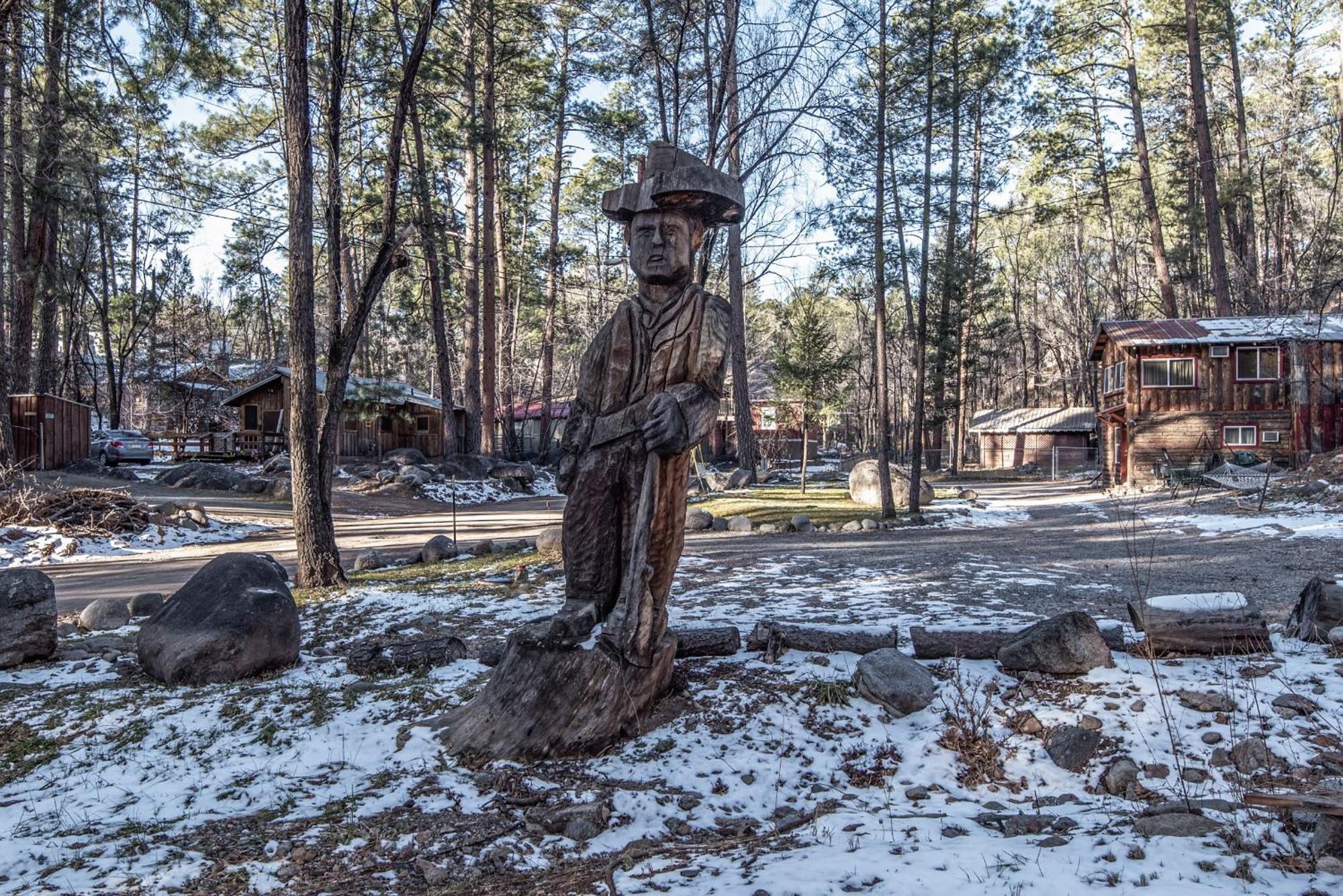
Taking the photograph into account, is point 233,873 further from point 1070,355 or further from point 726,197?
point 1070,355

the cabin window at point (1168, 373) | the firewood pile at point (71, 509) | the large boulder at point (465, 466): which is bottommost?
the firewood pile at point (71, 509)

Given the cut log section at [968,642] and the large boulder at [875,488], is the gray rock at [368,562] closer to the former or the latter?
the cut log section at [968,642]

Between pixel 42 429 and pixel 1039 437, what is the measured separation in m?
43.5

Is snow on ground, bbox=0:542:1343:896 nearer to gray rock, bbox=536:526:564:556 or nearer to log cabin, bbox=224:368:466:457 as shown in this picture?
gray rock, bbox=536:526:564:556

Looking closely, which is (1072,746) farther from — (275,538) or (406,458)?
(406,458)

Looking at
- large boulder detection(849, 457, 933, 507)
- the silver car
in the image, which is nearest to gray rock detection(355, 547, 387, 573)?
large boulder detection(849, 457, 933, 507)

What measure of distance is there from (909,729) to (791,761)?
827 mm

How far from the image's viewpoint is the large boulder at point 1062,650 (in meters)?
5.13

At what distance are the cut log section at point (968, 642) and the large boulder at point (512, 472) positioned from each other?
21211mm

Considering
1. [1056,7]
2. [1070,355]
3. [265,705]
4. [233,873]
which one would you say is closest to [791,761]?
[233,873]

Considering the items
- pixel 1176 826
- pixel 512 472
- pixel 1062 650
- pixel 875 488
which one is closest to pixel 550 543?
pixel 1062 650

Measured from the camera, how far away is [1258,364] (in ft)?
82.4

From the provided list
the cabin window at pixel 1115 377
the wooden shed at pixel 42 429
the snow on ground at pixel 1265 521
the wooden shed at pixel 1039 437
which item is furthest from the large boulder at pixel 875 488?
the wooden shed at pixel 1039 437

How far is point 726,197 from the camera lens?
489 centimetres
